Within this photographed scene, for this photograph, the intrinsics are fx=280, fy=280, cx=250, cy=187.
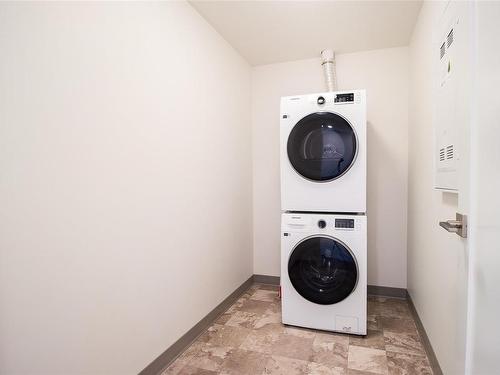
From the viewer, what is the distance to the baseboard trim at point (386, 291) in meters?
2.71

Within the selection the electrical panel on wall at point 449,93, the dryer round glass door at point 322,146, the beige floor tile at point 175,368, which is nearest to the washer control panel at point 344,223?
the dryer round glass door at point 322,146

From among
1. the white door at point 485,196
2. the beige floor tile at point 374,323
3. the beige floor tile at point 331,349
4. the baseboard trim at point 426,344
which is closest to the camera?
the white door at point 485,196

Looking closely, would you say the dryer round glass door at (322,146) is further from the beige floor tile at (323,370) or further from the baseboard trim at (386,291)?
the baseboard trim at (386,291)

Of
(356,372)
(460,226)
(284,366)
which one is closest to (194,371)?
(284,366)

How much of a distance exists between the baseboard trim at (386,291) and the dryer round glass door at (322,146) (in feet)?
4.60

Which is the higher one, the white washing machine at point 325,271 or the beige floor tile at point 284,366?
the white washing machine at point 325,271

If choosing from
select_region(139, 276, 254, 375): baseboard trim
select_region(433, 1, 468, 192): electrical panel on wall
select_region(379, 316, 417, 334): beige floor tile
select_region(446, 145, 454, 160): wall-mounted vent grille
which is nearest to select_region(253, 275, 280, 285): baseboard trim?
select_region(139, 276, 254, 375): baseboard trim

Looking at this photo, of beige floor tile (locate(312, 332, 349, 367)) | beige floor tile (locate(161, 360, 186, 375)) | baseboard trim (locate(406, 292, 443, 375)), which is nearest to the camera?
baseboard trim (locate(406, 292, 443, 375))

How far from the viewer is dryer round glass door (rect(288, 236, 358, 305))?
6.63 feet

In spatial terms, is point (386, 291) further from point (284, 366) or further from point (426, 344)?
point (284, 366)

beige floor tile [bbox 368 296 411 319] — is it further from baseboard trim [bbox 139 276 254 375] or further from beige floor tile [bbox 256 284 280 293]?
baseboard trim [bbox 139 276 254 375]

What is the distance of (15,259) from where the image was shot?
99 centimetres

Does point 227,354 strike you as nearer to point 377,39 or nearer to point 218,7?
point 218,7

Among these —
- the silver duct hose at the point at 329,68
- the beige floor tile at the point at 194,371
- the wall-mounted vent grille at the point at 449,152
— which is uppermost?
the silver duct hose at the point at 329,68
